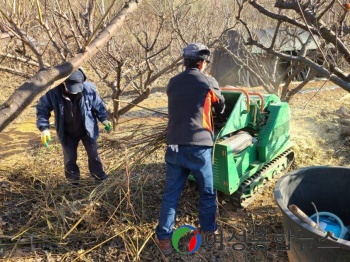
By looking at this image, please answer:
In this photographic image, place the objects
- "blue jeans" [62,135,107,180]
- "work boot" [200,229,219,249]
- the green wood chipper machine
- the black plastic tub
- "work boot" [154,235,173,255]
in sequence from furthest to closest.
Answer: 1. "blue jeans" [62,135,107,180]
2. the green wood chipper machine
3. "work boot" [200,229,219,249]
4. "work boot" [154,235,173,255]
5. the black plastic tub

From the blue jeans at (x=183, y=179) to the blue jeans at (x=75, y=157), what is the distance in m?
1.35

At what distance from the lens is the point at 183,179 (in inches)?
121

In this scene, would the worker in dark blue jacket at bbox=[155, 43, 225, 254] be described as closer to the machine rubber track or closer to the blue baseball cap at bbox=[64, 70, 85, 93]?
the machine rubber track

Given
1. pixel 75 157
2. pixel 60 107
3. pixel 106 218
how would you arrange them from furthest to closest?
pixel 75 157
pixel 60 107
pixel 106 218

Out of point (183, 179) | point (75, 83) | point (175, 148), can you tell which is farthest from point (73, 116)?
point (183, 179)

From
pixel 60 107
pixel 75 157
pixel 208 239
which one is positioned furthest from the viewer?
pixel 75 157

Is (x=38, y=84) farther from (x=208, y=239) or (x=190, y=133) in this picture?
(x=208, y=239)

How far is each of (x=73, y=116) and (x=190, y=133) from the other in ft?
5.31

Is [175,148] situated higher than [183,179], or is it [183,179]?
[175,148]

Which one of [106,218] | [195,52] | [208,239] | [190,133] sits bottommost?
[208,239]

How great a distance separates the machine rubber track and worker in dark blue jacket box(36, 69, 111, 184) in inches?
70.2

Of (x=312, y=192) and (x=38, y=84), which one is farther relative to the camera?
(x=312, y=192)

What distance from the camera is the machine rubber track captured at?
3582 mm

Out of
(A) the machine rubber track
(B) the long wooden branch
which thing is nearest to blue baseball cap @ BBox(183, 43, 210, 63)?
(B) the long wooden branch
